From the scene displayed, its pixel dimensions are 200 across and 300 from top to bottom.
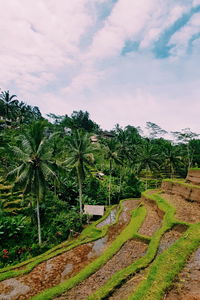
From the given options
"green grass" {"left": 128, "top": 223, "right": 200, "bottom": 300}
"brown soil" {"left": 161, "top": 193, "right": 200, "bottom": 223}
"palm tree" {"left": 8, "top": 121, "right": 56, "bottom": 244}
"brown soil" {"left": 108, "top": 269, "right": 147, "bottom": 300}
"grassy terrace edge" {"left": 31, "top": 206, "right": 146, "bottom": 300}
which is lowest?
"grassy terrace edge" {"left": 31, "top": 206, "right": 146, "bottom": 300}

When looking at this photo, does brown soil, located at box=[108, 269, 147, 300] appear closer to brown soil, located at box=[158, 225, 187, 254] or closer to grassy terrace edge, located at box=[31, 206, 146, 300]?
grassy terrace edge, located at box=[31, 206, 146, 300]

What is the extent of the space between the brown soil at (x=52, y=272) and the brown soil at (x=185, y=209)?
5730 millimetres

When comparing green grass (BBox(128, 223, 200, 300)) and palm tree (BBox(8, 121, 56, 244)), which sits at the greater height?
palm tree (BBox(8, 121, 56, 244))

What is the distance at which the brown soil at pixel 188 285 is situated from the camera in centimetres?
570

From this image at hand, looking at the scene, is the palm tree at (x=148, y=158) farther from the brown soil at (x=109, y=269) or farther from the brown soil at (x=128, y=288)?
the brown soil at (x=128, y=288)

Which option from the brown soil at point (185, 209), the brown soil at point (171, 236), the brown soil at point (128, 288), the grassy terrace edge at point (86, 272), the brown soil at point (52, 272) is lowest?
the brown soil at point (52, 272)

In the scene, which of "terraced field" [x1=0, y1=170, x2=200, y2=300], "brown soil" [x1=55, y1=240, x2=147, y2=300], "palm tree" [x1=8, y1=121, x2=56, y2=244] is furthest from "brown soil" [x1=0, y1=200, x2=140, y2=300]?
"palm tree" [x1=8, y1=121, x2=56, y2=244]

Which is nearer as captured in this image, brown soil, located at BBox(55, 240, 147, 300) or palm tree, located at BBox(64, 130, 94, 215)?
brown soil, located at BBox(55, 240, 147, 300)

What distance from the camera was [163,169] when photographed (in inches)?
1772

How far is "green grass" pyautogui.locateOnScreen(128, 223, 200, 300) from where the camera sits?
6008 millimetres

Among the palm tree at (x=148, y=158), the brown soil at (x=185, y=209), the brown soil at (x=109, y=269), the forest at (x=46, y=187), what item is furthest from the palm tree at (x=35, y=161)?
the palm tree at (x=148, y=158)

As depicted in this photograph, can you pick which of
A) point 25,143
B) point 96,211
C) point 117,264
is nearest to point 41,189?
point 25,143

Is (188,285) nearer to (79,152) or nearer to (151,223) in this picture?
(151,223)

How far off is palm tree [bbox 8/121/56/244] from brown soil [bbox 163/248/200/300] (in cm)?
986
